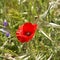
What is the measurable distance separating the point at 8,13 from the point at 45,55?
55 cm

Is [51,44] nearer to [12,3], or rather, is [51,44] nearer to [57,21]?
[57,21]

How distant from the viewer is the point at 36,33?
5.98ft

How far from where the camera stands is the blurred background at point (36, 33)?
1.72m

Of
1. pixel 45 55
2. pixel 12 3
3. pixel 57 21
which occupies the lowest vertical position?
pixel 45 55

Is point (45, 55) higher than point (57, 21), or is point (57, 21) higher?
point (57, 21)

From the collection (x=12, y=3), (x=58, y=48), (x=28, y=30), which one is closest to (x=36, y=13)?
(x=12, y=3)

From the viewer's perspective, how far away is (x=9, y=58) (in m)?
1.68

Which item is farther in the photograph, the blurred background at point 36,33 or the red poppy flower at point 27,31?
the blurred background at point 36,33

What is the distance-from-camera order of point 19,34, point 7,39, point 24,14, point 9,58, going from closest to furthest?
point 19,34 → point 9,58 → point 7,39 → point 24,14

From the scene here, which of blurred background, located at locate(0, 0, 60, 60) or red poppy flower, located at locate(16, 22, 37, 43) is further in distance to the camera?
blurred background, located at locate(0, 0, 60, 60)

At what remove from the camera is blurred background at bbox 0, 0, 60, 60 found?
172 cm

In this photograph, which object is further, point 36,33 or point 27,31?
point 36,33

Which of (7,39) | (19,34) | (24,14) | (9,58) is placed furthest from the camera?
(24,14)

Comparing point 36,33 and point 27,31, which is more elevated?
point 27,31
